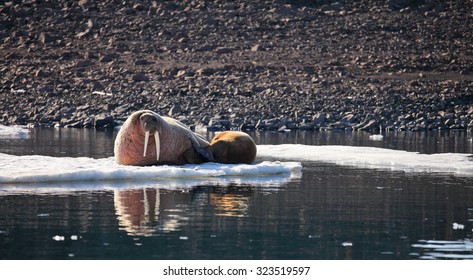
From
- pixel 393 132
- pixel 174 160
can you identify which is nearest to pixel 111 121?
pixel 393 132

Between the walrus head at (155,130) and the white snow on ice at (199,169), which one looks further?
the walrus head at (155,130)

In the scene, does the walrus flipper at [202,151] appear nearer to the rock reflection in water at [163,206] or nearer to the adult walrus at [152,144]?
the adult walrus at [152,144]

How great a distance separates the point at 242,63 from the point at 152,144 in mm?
26172

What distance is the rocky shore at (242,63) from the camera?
110 feet

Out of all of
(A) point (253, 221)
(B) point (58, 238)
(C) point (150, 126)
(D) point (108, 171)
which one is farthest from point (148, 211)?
(C) point (150, 126)

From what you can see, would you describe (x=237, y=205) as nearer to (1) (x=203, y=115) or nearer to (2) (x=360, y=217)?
(2) (x=360, y=217)

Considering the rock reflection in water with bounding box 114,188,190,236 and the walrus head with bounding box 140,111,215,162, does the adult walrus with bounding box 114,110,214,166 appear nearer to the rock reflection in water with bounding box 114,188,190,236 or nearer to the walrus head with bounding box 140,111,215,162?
the walrus head with bounding box 140,111,215,162

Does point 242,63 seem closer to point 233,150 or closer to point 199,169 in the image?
point 233,150

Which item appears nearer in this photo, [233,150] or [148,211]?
[148,211]

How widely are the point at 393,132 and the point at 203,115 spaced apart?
6.63 metres

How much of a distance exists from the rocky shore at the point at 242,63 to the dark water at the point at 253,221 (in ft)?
60.3

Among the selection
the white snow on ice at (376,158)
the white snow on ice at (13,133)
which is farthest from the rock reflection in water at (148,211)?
the white snow on ice at (13,133)

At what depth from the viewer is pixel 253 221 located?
10094 mm

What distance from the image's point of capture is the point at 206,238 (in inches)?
355
